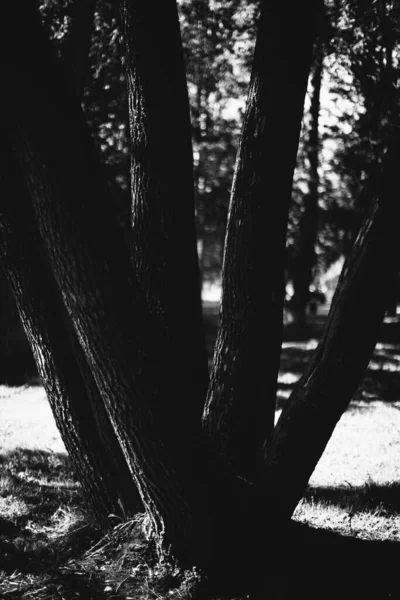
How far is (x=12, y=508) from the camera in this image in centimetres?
516

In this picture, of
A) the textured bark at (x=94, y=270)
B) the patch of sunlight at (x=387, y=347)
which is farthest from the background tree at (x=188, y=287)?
the patch of sunlight at (x=387, y=347)

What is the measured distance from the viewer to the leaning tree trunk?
12.3 ft

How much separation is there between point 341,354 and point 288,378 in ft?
27.3

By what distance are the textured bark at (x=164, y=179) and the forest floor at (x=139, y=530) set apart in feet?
3.91

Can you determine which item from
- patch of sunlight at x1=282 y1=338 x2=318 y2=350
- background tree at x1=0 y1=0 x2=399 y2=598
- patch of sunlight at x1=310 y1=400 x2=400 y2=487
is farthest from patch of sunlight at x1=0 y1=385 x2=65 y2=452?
patch of sunlight at x1=282 y1=338 x2=318 y2=350

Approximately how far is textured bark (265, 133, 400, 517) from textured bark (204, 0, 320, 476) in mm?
401

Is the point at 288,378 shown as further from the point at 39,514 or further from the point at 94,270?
the point at 94,270

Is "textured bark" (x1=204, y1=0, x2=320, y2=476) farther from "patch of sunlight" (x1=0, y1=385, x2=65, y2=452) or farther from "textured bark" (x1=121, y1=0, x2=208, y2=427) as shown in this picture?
"patch of sunlight" (x1=0, y1=385, x2=65, y2=452)

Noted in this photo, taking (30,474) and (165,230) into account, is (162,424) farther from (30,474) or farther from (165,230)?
(30,474)

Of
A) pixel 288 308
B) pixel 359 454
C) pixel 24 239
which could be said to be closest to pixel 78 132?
pixel 24 239

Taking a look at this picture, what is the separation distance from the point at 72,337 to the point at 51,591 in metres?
1.70

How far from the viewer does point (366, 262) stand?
308cm

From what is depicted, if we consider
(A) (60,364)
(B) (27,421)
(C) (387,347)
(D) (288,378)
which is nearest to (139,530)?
(A) (60,364)

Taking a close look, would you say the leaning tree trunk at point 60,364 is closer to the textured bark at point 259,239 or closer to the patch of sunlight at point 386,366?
the textured bark at point 259,239
